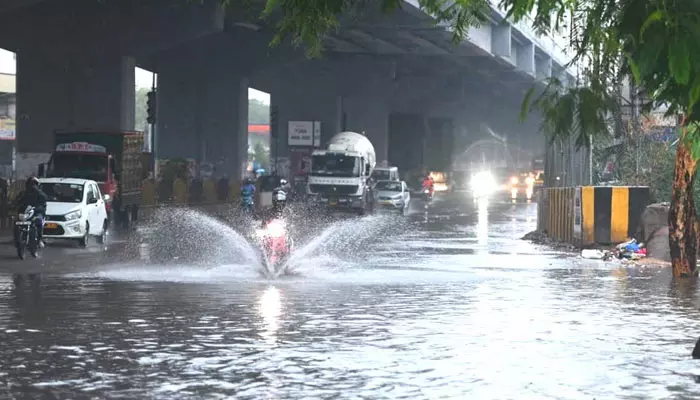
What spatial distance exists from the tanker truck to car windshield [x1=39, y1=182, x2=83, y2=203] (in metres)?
28.2

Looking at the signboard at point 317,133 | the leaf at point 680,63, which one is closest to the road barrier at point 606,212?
the leaf at point 680,63

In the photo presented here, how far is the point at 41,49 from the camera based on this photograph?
62875 millimetres

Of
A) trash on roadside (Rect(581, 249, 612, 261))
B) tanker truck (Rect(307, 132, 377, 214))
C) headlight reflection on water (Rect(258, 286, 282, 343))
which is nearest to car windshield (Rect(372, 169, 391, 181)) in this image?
tanker truck (Rect(307, 132, 377, 214))

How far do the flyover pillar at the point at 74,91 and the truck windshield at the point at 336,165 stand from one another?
28.4 feet

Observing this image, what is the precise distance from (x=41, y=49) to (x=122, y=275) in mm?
40480

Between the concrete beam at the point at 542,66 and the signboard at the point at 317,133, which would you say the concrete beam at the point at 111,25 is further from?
the concrete beam at the point at 542,66

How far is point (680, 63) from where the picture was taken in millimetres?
9938

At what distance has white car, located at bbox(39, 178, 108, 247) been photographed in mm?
32438

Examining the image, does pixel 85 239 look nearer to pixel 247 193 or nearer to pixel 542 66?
pixel 247 193

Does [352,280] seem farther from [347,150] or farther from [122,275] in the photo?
[347,150]

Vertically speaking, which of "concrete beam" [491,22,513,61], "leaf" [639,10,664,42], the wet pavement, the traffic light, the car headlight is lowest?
the wet pavement

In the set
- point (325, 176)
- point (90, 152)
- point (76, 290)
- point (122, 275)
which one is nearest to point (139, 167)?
point (90, 152)

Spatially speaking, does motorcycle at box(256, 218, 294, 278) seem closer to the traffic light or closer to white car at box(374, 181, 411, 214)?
white car at box(374, 181, 411, 214)

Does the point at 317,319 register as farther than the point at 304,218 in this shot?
No
